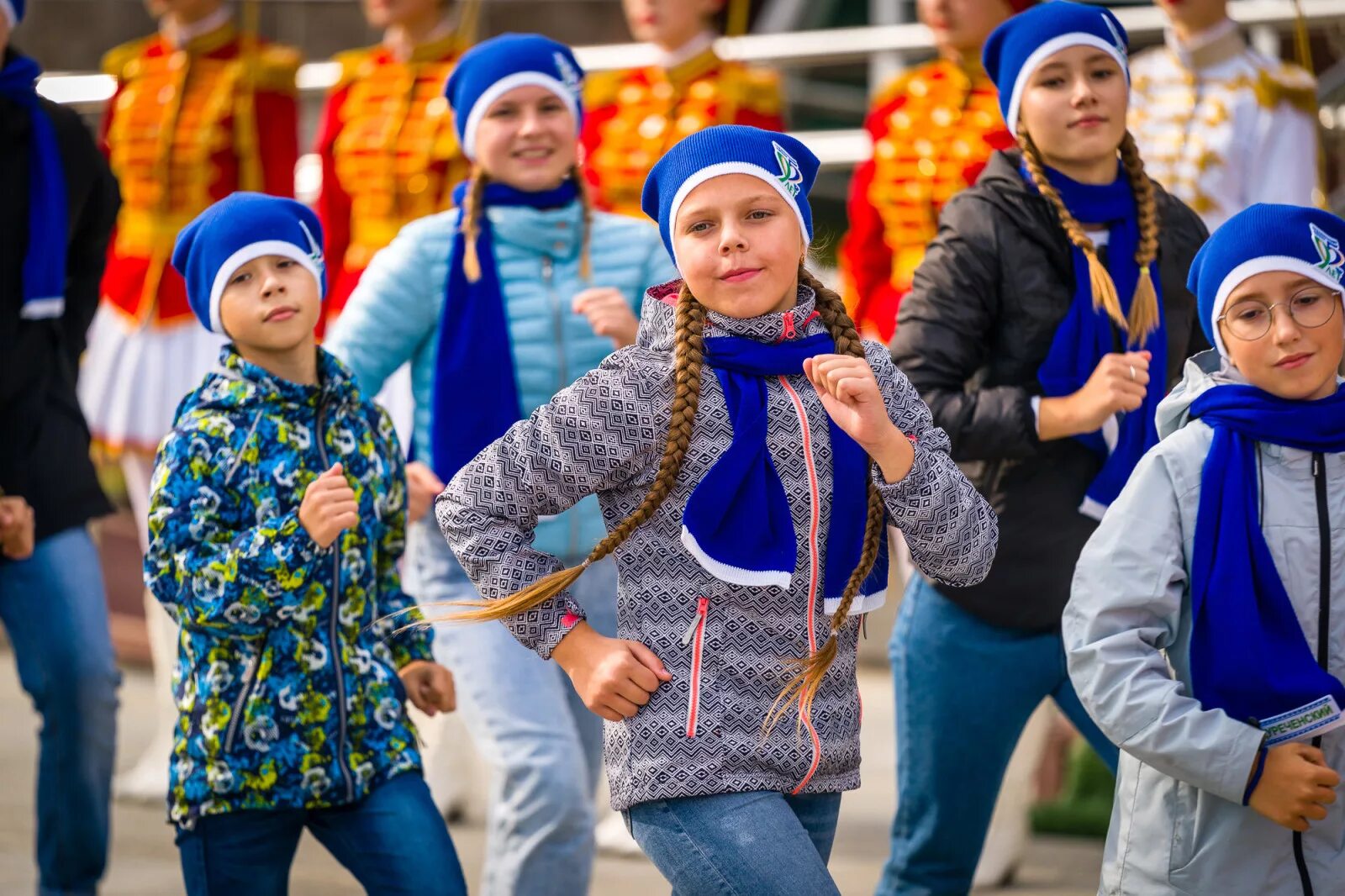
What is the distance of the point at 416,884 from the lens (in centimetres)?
334

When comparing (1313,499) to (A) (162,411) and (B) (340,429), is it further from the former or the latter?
(A) (162,411)

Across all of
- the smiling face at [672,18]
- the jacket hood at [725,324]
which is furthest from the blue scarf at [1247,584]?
the smiling face at [672,18]

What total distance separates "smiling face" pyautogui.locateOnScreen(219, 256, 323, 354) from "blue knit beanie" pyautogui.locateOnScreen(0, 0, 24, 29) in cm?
122

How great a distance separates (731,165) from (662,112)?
9.36 feet

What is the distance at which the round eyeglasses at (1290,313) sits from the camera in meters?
2.93

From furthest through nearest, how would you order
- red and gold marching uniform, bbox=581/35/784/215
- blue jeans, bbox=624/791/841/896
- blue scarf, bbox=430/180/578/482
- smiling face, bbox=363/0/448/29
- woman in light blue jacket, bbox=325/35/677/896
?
smiling face, bbox=363/0/448/29 < red and gold marching uniform, bbox=581/35/784/215 < blue scarf, bbox=430/180/578/482 < woman in light blue jacket, bbox=325/35/677/896 < blue jeans, bbox=624/791/841/896

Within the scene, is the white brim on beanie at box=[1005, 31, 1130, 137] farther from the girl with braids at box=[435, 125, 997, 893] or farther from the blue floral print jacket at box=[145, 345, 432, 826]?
the blue floral print jacket at box=[145, 345, 432, 826]

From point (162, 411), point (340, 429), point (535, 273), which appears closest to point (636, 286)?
point (535, 273)

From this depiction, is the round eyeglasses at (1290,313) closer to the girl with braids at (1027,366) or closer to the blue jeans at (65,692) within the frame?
the girl with braids at (1027,366)

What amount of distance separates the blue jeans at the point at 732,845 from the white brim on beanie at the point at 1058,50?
1505 mm

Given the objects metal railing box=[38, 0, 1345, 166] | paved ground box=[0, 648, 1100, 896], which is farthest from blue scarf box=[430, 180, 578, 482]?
metal railing box=[38, 0, 1345, 166]

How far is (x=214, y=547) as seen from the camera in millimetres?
3287

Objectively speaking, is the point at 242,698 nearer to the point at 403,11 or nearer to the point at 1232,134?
the point at 1232,134

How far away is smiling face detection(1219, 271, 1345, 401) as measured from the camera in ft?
9.56
